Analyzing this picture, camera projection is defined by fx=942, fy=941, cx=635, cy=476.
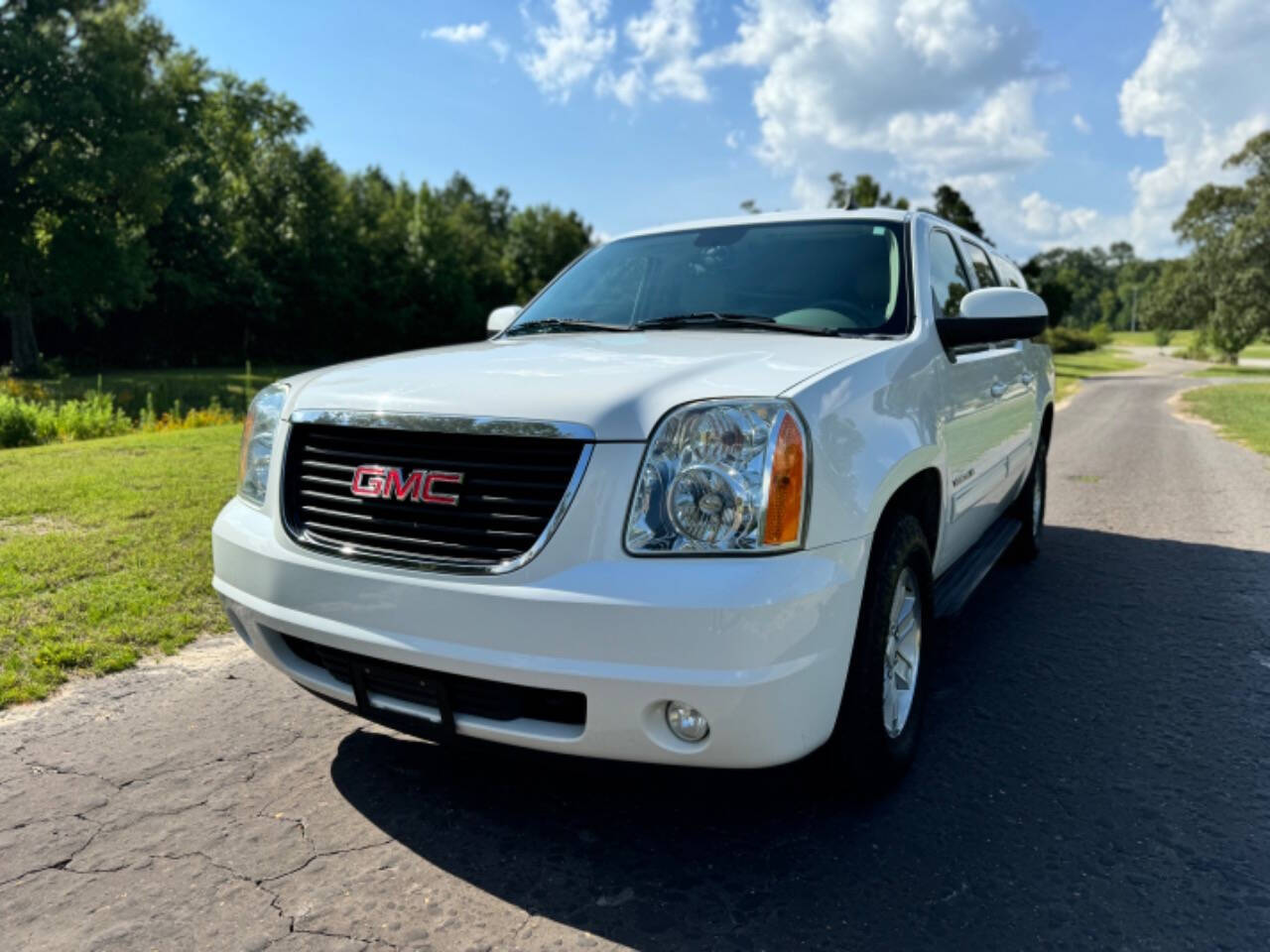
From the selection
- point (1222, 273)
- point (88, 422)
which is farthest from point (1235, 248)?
point (88, 422)

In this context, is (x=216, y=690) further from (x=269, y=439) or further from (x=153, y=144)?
(x=153, y=144)

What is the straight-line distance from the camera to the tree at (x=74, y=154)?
2958 centimetres

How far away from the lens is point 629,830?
2742mm

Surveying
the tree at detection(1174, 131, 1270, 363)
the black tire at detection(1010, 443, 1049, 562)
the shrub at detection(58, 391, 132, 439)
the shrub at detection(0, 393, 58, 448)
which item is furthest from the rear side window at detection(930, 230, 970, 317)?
the tree at detection(1174, 131, 1270, 363)

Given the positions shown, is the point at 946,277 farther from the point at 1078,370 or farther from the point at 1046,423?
the point at 1078,370

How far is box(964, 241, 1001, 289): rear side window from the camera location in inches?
188

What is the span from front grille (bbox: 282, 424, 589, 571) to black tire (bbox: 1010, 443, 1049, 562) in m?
4.05

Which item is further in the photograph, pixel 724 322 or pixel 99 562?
pixel 99 562

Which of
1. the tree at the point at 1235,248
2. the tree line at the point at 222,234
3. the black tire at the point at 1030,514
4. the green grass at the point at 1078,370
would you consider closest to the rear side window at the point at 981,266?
the black tire at the point at 1030,514

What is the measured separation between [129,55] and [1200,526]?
35.9m

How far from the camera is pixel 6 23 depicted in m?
30.0

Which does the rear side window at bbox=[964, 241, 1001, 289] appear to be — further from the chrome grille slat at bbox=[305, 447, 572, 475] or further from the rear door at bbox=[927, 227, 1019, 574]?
the chrome grille slat at bbox=[305, 447, 572, 475]

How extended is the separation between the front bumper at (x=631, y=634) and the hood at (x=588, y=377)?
171mm

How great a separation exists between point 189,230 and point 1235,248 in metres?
52.1
